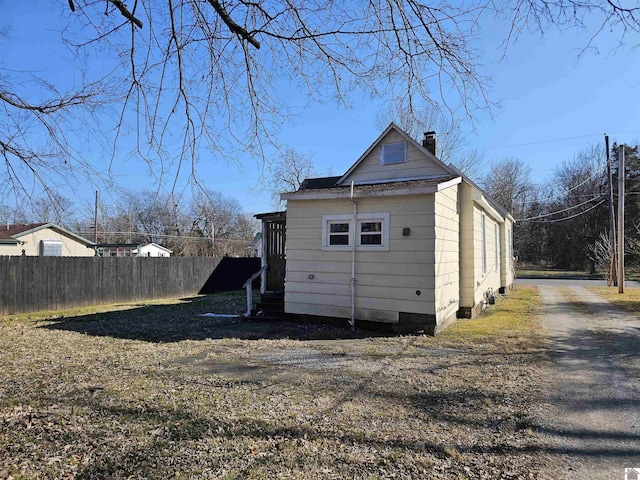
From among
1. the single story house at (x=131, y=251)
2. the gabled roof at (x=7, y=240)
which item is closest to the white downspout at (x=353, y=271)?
the gabled roof at (x=7, y=240)

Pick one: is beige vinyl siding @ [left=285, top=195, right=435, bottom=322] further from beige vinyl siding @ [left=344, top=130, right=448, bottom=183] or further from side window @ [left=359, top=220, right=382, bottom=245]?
beige vinyl siding @ [left=344, top=130, right=448, bottom=183]

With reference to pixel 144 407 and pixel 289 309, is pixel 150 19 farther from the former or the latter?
pixel 289 309

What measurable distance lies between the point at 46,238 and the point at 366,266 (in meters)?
20.9

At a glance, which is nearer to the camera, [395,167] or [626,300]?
[395,167]

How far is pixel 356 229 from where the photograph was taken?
828 cm

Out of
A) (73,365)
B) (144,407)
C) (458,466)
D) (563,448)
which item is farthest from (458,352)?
(73,365)

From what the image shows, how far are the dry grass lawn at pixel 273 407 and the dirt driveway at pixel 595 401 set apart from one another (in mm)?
233

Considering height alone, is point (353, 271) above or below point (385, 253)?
below

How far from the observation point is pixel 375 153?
12.0 meters

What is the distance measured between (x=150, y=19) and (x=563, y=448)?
15.8ft

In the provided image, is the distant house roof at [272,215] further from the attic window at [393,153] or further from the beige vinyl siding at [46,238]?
the beige vinyl siding at [46,238]

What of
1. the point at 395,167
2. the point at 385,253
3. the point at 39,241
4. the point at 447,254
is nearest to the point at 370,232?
the point at 385,253

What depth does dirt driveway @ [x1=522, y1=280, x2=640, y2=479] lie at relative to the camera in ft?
9.82

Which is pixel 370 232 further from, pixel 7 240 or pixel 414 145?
pixel 7 240
